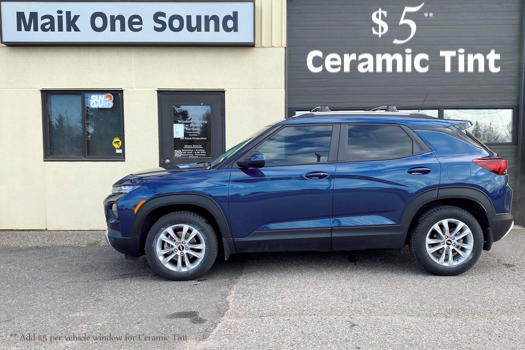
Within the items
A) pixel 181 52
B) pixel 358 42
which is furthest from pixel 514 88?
pixel 181 52

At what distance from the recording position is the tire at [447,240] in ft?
16.7

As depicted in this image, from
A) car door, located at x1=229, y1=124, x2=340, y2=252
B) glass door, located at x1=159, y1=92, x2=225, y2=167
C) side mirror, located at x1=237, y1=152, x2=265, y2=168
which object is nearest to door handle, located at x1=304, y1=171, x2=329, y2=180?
car door, located at x1=229, y1=124, x2=340, y2=252

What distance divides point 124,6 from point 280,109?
316cm

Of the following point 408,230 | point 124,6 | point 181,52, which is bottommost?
point 408,230

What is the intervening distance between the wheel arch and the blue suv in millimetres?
11

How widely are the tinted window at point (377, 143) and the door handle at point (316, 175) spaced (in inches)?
13.5

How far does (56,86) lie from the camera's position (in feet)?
26.8

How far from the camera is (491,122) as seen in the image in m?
8.48

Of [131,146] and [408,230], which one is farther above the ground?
[131,146]

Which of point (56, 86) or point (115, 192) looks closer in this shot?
point (115, 192)

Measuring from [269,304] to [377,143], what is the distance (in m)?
2.15

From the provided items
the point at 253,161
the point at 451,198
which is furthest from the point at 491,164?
the point at 253,161

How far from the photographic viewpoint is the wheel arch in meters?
5.04

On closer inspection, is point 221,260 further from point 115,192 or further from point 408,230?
point 408,230
